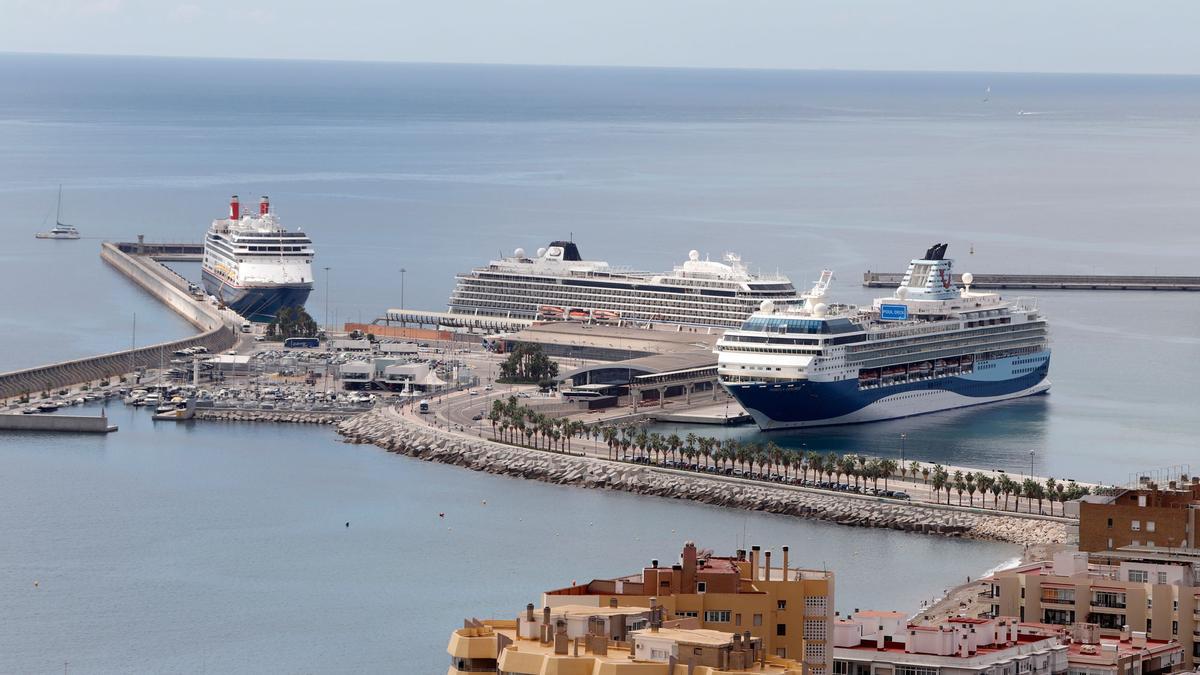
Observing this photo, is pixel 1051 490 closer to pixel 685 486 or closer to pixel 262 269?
pixel 685 486

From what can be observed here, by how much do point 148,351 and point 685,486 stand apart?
22490 mm

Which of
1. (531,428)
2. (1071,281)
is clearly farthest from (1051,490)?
(1071,281)

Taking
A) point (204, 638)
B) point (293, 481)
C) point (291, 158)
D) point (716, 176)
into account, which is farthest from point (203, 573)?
point (291, 158)

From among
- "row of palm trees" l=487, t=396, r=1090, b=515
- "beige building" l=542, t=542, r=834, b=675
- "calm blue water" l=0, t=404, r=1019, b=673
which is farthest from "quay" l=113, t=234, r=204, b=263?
"beige building" l=542, t=542, r=834, b=675

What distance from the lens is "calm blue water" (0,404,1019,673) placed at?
3550cm

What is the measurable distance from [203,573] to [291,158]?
5012 inches

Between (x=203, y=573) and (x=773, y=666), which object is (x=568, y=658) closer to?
(x=773, y=666)

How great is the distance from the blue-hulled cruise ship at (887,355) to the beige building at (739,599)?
122 feet

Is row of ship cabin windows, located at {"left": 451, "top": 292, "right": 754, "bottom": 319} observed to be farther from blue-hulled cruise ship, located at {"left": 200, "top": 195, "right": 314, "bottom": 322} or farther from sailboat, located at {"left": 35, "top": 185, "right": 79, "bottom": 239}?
sailboat, located at {"left": 35, "top": 185, "right": 79, "bottom": 239}

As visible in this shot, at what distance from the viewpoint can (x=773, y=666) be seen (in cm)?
1858

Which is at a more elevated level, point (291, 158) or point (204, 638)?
point (291, 158)

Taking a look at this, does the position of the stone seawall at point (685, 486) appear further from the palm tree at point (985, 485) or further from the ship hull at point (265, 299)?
the ship hull at point (265, 299)

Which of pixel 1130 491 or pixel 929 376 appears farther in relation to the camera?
pixel 929 376

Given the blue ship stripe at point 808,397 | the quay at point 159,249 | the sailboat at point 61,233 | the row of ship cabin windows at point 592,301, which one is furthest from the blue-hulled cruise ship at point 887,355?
the sailboat at point 61,233
